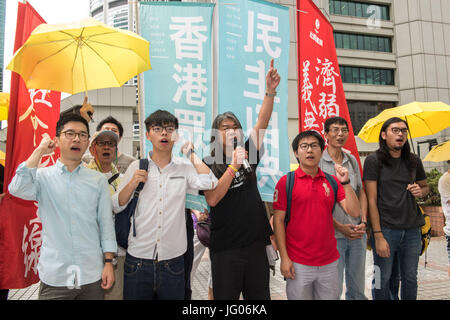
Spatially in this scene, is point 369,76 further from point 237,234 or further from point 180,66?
point 237,234

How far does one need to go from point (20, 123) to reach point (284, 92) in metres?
3.27

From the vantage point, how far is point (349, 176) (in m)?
3.39

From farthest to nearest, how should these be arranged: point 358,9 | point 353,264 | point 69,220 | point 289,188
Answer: point 358,9 < point 353,264 < point 289,188 < point 69,220

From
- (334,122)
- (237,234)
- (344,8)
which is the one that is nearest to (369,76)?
(344,8)

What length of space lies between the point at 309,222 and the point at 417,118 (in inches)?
140

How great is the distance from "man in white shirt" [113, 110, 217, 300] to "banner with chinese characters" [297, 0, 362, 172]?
2.25m

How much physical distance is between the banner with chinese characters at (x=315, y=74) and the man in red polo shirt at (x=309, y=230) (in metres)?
1.51

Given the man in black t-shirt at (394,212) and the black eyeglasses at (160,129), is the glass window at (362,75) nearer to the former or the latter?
the man in black t-shirt at (394,212)

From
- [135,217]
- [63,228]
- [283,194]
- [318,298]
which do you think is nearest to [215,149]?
[283,194]

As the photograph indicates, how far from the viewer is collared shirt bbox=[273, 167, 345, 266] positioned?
2570mm

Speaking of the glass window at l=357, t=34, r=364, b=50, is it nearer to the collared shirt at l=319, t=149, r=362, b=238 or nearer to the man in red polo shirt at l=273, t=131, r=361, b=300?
the collared shirt at l=319, t=149, r=362, b=238

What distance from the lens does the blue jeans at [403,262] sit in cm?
323

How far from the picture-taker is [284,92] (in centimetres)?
440

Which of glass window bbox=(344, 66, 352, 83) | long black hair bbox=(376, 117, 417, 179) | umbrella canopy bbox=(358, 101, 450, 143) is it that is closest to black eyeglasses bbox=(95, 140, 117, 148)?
long black hair bbox=(376, 117, 417, 179)
